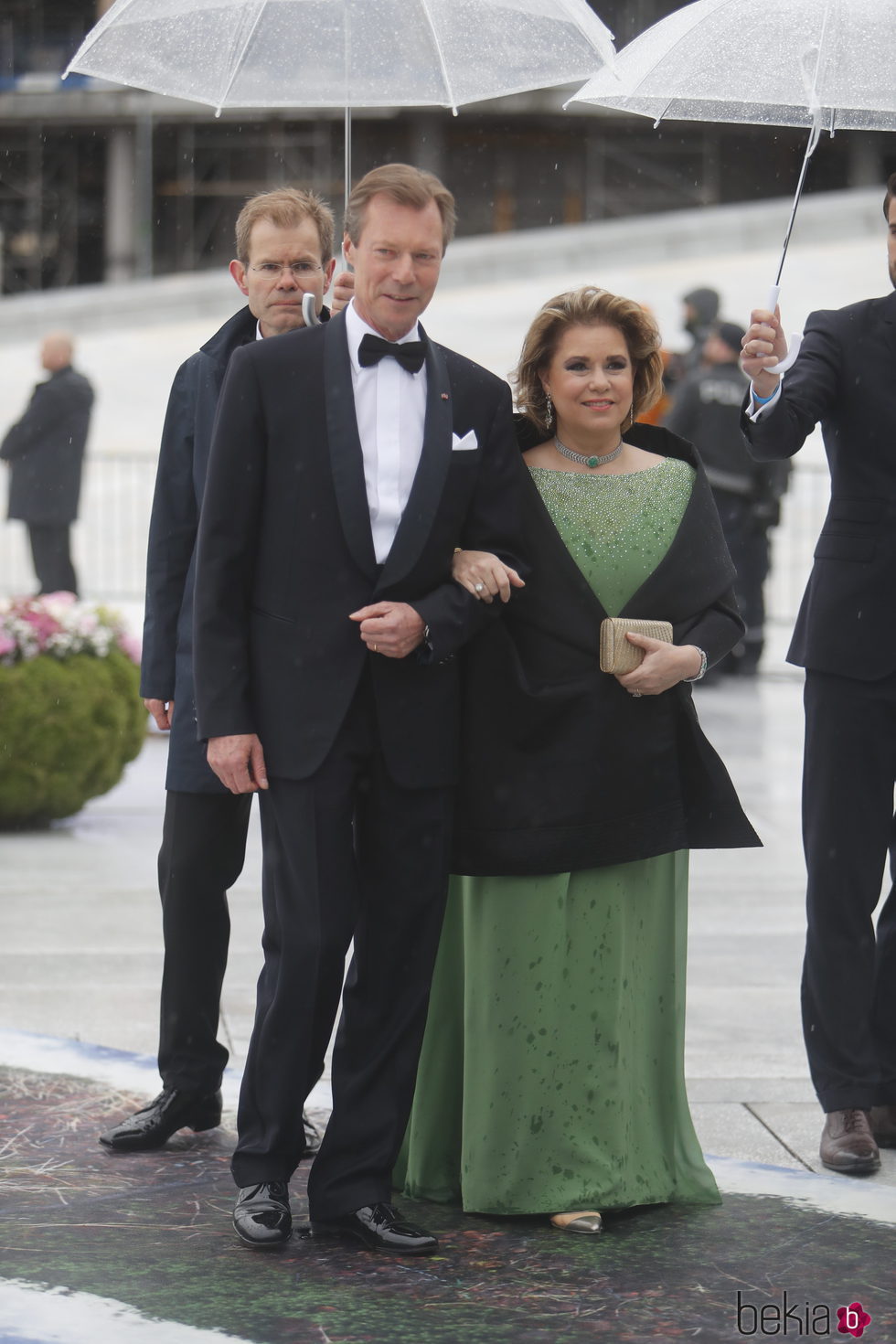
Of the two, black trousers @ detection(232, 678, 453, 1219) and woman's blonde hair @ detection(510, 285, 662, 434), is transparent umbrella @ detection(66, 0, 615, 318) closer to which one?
woman's blonde hair @ detection(510, 285, 662, 434)

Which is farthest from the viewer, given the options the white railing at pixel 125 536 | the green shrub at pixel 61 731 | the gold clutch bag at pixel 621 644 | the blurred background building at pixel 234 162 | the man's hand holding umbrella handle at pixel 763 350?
the blurred background building at pixel 234 162

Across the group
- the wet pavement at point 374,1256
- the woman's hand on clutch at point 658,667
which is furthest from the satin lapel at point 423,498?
the wet pavement at point 374,1256

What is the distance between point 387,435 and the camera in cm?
362

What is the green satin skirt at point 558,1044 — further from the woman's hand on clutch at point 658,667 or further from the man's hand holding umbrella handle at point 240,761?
the man's hand holding umbrella handle at point 240,761

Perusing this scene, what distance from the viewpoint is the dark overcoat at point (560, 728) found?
381cm

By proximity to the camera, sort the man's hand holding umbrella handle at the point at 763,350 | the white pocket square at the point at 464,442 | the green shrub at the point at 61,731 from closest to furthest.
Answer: the white pocket square at the point at 464,442, the man's hand holding umbrella handle at the point at 763,350, the green shrub at the point at 61,731

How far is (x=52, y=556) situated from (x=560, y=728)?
978 centimetres

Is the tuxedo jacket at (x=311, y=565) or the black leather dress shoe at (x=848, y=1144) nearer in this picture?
the tuxedo jacket at (x=311, y=565)

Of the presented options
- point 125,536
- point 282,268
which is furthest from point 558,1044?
point 125,536

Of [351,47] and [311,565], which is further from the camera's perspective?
[351,47]

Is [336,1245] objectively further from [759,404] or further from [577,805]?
[759,404]

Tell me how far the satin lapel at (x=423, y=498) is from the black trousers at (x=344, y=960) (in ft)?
0.76

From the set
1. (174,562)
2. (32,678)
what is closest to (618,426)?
(174,562)

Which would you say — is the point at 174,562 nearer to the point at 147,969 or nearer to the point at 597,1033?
the point at 597,1033
